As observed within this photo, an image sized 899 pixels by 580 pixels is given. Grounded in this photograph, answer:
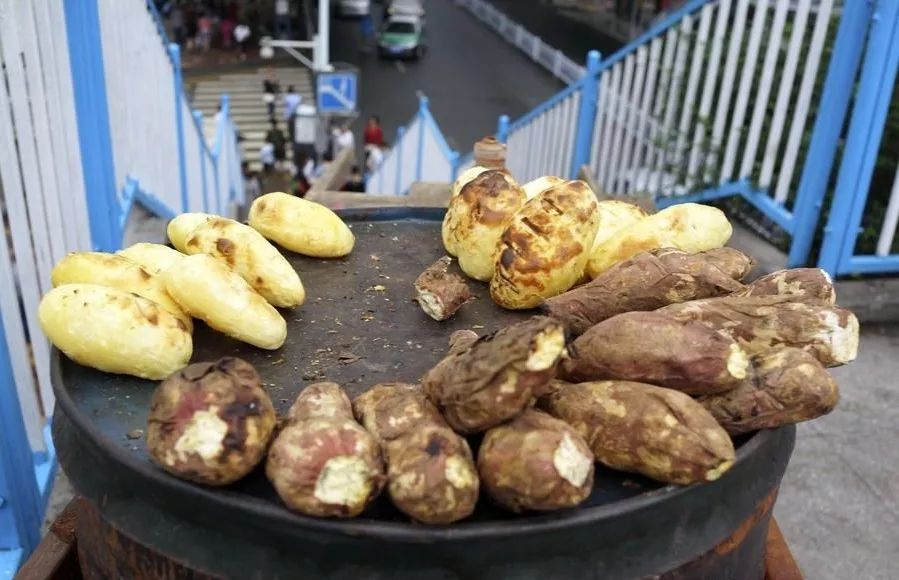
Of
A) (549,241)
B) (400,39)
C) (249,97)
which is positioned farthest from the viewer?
(400,39)

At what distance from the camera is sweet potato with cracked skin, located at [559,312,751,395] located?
1369mm

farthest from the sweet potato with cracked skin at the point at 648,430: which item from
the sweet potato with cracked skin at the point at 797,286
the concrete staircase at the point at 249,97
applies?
the concrete staircase at the point at 249,97

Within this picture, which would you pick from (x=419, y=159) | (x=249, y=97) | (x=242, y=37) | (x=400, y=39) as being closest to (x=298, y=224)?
(x=419, y=159)

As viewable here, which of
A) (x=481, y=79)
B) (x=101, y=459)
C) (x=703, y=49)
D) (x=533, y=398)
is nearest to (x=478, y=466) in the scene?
(x=533, y=398)

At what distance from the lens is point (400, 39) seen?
82.7 ft

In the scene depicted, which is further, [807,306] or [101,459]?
[807,306]

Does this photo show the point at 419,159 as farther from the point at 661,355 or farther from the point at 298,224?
the point at 661,355

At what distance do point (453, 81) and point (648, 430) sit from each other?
22845mm

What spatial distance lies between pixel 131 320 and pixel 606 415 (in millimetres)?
868

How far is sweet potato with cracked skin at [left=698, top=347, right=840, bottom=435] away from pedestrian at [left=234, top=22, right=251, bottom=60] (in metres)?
21.6

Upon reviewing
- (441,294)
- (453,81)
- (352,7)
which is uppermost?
(441,294)

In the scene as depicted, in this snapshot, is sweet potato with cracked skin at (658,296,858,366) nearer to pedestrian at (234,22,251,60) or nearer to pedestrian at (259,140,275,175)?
pedestrian at (259,140,275,175)

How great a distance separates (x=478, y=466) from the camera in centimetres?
124

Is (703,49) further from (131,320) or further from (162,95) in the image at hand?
(131,320)
